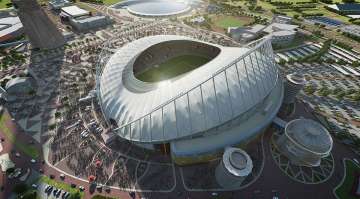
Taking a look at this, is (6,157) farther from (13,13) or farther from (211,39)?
(13,13)

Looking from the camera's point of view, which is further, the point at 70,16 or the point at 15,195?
the point at 70,16

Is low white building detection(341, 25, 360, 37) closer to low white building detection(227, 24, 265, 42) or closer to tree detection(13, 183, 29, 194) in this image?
low white building detection(227, 24, 265, 42)

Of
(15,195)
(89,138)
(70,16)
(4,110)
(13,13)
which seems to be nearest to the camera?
(15,195)

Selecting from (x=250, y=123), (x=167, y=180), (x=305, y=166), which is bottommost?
(x=167, y=180)

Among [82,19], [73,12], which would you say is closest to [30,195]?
[82,19]

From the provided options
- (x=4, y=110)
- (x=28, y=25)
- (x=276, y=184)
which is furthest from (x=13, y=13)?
(x=276, y=184)

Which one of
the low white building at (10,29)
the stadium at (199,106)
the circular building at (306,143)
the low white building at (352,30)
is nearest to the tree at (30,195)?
the stadium at (199,106)

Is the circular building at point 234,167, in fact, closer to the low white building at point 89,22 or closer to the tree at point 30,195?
the tree at point 30,195
